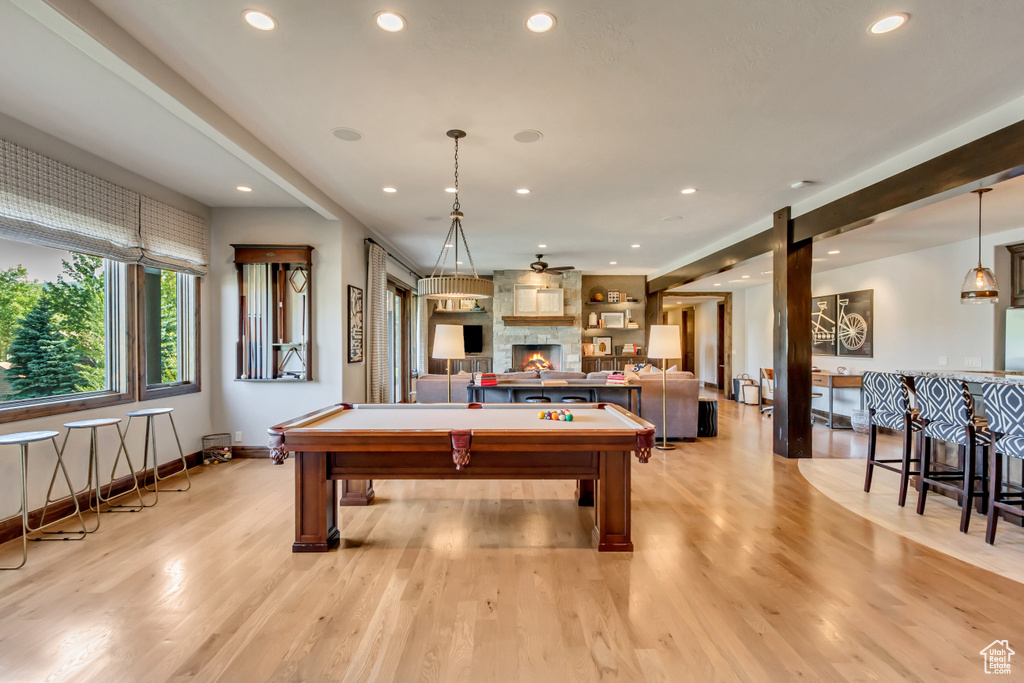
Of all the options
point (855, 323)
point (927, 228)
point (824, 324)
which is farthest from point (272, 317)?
point (824, 324)

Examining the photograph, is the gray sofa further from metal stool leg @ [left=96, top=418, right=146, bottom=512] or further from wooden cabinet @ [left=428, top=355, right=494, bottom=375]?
wooden cabinet @ [left=428, top=355, right=494, bottom=375]

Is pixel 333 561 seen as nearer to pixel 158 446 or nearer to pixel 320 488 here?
pixel 320 488

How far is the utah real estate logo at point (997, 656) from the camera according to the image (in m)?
1.83

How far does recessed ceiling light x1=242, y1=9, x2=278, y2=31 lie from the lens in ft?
6.87

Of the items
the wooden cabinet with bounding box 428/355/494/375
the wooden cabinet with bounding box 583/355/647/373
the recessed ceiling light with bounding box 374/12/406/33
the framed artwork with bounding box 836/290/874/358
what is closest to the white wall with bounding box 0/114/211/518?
the recessed ceiling light with bounding box 374/12/406/33

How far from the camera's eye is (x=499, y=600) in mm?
2324

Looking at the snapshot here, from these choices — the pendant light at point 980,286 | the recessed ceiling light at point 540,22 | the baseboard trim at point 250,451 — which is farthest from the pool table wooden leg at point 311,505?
the pendant light at point 980,286

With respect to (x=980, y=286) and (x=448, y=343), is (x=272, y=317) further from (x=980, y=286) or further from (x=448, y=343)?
(x=980, y=286)

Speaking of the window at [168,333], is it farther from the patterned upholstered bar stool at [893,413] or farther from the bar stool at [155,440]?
the patterned upholstered bar stool at [893,413]

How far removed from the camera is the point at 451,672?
1.82 meters

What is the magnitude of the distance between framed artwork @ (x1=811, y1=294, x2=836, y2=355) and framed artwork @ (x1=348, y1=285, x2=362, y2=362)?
7450mm

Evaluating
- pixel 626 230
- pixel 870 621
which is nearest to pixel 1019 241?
pixel 626 230

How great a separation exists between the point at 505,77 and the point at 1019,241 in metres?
6.76

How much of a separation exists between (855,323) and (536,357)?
18.8ft
